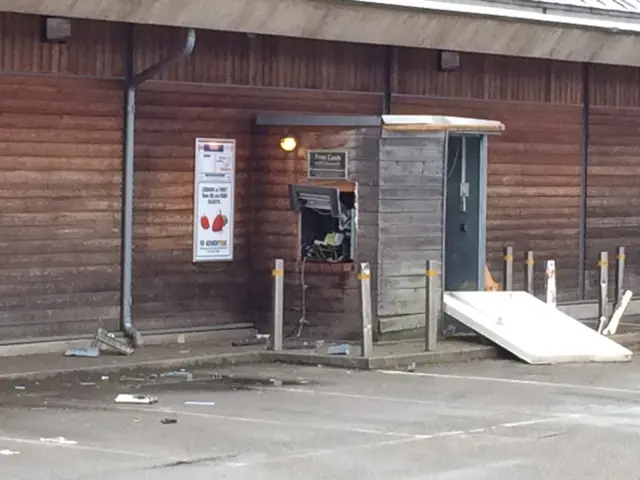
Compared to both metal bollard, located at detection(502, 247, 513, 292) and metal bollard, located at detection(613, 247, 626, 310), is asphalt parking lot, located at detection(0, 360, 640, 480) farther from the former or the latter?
metal bollard, located at detection(613, 247, 626, 310)

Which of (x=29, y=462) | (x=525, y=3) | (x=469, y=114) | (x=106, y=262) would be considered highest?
(x=525, y=3)

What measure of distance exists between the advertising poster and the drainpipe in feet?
3.21

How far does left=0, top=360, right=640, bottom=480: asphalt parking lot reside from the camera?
32.8ft

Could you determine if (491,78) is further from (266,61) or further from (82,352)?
(82,352)

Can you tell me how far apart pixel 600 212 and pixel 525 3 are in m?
3.53

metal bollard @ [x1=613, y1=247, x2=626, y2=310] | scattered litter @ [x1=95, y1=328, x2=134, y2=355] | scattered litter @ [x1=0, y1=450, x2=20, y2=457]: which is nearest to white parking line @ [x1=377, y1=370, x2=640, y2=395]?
scattered litter @ [x1=95, y1=328, x2=134, y2=355]

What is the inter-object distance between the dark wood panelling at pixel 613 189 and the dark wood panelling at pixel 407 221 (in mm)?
5182

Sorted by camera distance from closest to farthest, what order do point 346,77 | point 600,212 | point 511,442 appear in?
point 511,442, point 346,77, point 600,212

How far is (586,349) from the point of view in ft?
55.7

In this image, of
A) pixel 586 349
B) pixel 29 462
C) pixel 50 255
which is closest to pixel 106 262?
pixel 50 255

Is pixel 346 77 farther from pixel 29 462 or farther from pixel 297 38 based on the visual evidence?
pixel 29 462

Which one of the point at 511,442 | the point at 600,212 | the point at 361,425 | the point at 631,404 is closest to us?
the point at 511,442

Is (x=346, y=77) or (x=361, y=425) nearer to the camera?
(x=361, y=425)

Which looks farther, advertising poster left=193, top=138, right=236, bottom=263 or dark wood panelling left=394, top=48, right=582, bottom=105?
dark wood panelling left=394, top=48, right=582, bottom=105
